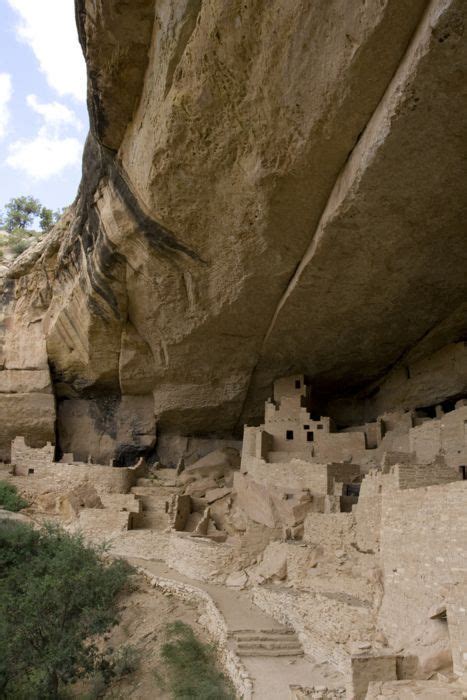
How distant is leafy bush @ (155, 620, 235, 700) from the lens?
8.49 m

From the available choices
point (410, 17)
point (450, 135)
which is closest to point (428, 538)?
point (450, 135)

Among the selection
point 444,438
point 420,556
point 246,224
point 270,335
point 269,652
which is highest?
point 246,224

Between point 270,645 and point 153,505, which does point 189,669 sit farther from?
point 153,505

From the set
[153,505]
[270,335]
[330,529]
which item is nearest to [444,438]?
[330,529]

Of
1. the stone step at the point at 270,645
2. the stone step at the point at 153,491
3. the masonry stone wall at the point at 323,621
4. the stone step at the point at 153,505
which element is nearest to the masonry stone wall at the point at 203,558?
the masonry stone wall at the point at 323,621

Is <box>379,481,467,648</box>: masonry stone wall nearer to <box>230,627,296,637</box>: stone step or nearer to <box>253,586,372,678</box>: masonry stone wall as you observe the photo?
<box>253,586,372,678</box>: masonry stone wall

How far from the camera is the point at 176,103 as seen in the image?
9.82 metres

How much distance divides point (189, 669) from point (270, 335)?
8660 millimetres

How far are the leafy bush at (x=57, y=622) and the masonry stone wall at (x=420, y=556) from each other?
555 cm

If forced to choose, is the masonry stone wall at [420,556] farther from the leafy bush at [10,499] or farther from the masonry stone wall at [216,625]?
the leafy bush at [10,499]

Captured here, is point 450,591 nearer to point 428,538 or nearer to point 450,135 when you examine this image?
point 428,538

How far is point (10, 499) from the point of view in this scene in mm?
16828

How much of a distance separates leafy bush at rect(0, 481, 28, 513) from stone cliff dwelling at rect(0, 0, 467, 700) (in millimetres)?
296

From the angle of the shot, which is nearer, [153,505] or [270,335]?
[153,505]
